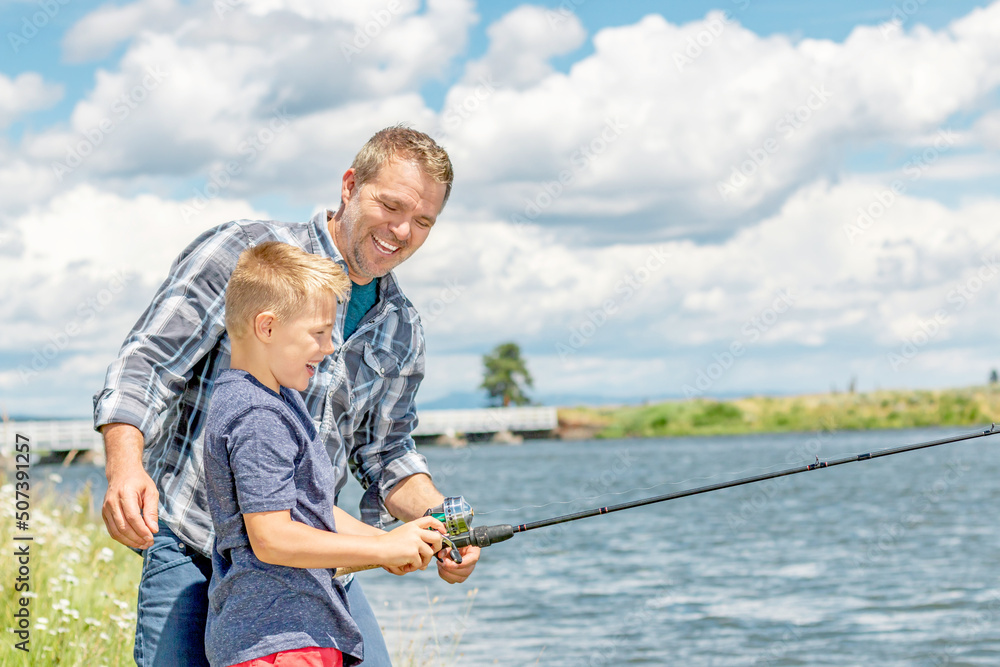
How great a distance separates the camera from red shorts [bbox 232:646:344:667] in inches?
82.4

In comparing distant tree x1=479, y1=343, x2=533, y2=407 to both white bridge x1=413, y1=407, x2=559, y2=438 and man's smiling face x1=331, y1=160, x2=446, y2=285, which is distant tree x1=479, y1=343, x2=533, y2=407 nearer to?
white bridge x1=413, y1=407, x2=559, y2=438

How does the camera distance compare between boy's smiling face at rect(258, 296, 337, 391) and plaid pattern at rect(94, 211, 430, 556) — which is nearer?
boy's smiling face at rect(258, 296, 337, 391)

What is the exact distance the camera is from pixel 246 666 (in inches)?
82.6

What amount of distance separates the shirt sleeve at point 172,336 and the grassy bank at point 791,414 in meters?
39.9

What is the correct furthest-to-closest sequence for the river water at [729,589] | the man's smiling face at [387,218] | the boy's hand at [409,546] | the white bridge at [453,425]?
the white bridge at [453,425], the river water at [729,589], the man's smiling face at [387,218], the boy's hand at [409,546]

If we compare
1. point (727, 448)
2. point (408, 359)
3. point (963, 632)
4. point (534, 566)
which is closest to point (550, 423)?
point (727, 448)

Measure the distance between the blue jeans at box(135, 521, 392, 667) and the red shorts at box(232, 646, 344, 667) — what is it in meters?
0.32

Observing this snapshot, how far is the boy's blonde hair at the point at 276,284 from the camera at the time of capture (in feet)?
6.84

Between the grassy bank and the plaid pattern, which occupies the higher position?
the plaid pattern

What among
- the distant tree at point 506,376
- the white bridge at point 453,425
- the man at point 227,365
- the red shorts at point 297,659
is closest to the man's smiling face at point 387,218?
the man at point 227,365

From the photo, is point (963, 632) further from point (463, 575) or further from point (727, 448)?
point (727, 448)

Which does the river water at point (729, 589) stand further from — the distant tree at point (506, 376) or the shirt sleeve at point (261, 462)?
the distant tree at point (506, 376)

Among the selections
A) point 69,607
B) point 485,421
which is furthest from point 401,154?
point 485,421

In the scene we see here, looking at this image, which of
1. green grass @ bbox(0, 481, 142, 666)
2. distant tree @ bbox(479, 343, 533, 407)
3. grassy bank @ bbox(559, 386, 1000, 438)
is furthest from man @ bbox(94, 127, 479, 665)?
distant tree @ bbox(479, 343, 533, 407)
